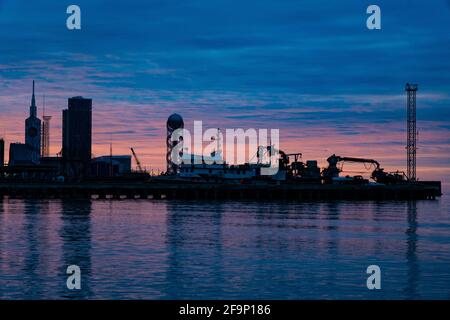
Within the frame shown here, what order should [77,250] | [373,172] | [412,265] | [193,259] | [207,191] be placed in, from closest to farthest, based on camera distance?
[412,265] → [193,259] → [77,250] → [207,191] → [373,172]

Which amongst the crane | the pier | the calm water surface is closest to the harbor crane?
the crane

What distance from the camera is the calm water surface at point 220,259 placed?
3136cm

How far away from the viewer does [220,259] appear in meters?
41.1

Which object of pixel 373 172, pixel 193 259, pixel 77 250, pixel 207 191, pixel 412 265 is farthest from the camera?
pixel 373 172

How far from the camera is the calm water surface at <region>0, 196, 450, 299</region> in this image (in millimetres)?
31359

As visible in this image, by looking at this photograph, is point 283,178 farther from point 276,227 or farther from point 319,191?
point 276,227

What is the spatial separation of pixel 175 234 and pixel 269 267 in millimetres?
19132

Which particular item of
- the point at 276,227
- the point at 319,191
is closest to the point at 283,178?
the point at 319,191

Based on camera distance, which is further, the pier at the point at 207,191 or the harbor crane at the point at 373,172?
the harbor crane at the point at 373,172

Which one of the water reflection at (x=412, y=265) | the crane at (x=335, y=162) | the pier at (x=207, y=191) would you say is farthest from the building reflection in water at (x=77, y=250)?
the crane at (x=335, y=162)

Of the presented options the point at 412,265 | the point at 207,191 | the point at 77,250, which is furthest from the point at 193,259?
the point at 207,191

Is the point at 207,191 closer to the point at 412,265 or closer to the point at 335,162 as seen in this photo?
the point at 335,162

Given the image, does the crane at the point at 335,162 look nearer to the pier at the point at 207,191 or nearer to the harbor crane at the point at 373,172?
the harbor crane at the point at 373,172

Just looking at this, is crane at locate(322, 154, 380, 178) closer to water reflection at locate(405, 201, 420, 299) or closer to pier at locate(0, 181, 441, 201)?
pier at locate(0, 181, 441, 201)
